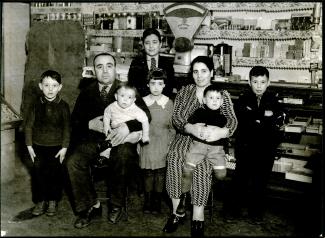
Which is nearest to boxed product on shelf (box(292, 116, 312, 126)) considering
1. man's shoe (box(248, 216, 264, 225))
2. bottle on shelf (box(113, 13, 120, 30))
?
man's shoe (box(248, 216, 264, 225))

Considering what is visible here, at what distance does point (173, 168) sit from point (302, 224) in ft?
4.04

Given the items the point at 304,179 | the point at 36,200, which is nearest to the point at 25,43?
the point at 36,200

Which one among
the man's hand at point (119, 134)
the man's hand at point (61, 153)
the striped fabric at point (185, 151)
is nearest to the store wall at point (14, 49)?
the man's hand at point (61, 153)

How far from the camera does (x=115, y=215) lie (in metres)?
3.16

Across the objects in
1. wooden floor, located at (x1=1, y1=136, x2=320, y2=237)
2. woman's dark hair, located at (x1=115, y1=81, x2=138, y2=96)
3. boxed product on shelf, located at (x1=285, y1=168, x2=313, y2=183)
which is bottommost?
wooden floor, located at (x1=1, y1=136, x2=320, y2=237)

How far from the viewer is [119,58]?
5.39 m

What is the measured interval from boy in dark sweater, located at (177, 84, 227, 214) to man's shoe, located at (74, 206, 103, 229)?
796 millimetres

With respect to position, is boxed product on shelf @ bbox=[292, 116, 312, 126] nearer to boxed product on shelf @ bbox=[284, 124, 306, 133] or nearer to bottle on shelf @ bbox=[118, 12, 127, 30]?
boxed product on shelf @ bbox=[284, 124, 306, 133]

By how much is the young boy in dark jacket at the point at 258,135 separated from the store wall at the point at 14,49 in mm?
3621

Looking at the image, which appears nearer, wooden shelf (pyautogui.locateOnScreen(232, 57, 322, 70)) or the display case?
the display case

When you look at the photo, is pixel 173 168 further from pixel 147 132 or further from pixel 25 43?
pixel 25 43

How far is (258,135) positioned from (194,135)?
629 millimetres

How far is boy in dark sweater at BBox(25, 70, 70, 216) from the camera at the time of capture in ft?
10.4

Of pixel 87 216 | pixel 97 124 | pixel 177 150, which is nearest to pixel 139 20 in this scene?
pixel 97 124
